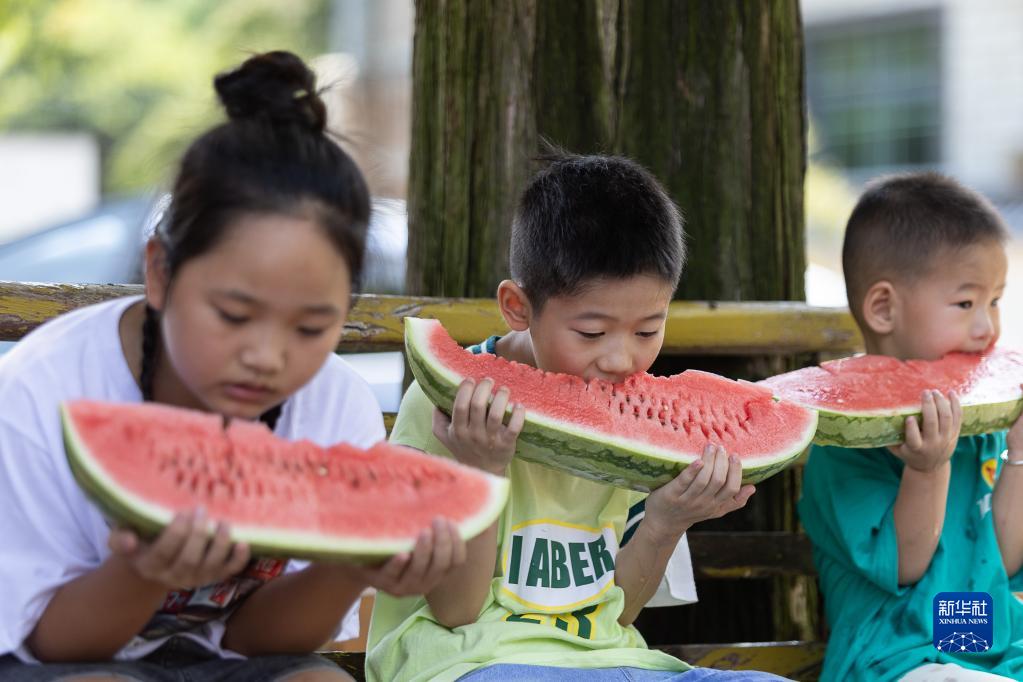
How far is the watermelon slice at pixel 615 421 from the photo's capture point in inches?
97.3

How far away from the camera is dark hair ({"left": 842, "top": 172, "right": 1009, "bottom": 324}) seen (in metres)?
3.19

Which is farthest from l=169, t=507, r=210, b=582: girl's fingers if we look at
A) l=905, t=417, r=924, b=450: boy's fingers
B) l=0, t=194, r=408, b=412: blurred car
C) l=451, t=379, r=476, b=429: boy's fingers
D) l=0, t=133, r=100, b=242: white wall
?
l=0, t=133, r=100, b=242: white wall

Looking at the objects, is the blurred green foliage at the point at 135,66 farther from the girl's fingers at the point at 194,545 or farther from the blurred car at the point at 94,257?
the girl's fingers at the point at 194,545

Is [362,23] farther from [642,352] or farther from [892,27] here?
[642,352]

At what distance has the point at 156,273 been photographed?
212 cm

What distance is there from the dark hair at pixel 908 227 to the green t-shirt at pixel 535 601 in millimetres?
1046

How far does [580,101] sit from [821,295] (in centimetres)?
405

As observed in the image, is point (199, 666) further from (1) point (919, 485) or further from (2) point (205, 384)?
(1) point (919, 485)

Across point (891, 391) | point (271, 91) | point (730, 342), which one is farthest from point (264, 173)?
point (730, 342)

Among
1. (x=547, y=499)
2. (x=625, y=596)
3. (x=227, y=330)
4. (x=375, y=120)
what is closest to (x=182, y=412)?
(x=227, y=330)

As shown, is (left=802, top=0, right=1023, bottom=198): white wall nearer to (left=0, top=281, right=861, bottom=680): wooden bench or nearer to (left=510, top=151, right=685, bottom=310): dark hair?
(left=0, top=281, right=861, bottom=680): wooden bench

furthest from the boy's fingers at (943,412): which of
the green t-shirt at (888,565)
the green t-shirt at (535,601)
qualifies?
the green t-shirt at (535,601)

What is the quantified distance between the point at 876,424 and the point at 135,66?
2303 cm

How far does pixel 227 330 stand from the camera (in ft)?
6.57
